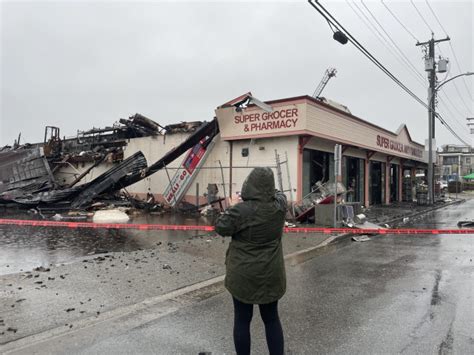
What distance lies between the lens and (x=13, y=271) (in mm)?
6648

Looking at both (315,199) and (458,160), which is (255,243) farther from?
(458,160)

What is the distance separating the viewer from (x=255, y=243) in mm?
3078

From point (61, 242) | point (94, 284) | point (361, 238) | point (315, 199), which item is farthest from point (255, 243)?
point (315, 199)

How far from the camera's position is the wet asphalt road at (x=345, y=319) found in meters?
3.79

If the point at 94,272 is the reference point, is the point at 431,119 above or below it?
above

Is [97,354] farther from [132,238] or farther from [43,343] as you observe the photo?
[132,238]

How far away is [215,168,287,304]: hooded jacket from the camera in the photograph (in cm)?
300

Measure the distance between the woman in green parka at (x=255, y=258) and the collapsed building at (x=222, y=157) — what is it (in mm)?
9946

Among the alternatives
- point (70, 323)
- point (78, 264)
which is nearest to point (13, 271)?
point (78, 264)

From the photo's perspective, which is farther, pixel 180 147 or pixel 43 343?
pixel 180 147

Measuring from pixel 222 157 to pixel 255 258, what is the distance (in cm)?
1419

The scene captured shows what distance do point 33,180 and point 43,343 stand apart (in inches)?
699

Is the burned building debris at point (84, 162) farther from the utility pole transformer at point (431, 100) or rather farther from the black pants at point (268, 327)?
the utility pole transformer at point (431, 100)

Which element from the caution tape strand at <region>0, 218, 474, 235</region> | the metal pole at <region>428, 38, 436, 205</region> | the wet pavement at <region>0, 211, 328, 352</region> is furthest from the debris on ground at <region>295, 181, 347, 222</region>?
the metal pole at <region>428, 38, 436, 205</region>
